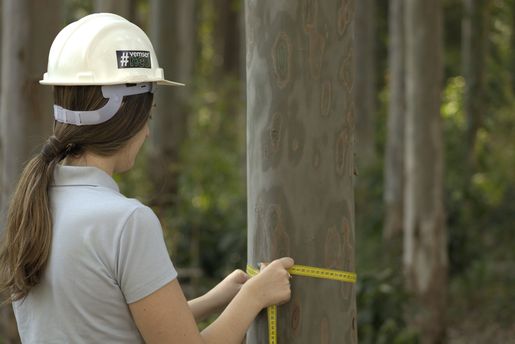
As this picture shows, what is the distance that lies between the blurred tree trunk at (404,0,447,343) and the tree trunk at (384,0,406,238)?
3.46 m

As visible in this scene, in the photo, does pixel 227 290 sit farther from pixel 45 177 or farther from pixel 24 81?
pixel 24 81

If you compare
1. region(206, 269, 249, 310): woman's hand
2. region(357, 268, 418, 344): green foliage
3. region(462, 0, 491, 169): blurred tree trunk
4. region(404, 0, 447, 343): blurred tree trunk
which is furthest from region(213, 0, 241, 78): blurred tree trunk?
region(206, 269, 249, 310): woman's hand

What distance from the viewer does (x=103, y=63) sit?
2525 mm

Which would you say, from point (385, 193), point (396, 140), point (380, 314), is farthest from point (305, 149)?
point (385, 193)

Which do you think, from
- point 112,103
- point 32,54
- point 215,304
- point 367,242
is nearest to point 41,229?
point 112,103

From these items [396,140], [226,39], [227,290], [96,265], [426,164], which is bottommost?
[396,140]

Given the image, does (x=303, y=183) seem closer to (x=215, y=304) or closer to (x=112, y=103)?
(x=215, y=304)

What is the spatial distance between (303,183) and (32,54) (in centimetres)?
411

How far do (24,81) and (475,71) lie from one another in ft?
28.1

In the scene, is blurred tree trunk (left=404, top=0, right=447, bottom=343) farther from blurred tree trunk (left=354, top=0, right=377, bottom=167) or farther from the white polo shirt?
the white polo shirt

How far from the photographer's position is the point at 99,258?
2363 millimetres

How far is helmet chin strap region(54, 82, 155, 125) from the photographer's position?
2.47 m

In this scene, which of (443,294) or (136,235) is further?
(443,294)

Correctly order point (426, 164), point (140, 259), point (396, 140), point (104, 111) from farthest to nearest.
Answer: point (396, 140)
point (426, 164)
point (104, 111)
point (140, 259)
